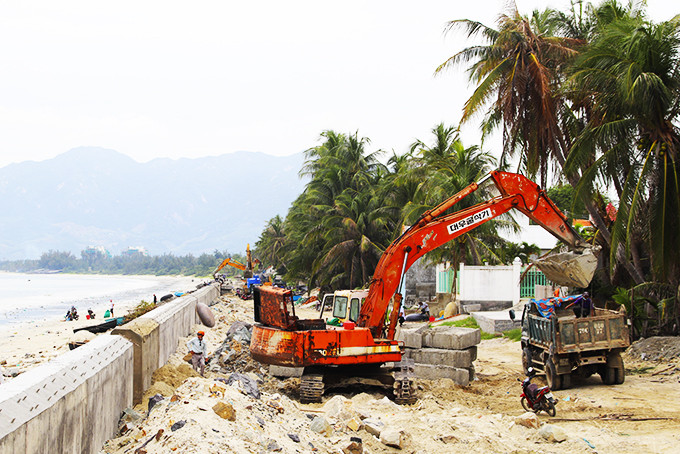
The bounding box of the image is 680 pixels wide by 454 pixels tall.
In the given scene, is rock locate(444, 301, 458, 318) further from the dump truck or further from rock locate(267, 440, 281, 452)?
rock locate(267, 440, 281, 452)

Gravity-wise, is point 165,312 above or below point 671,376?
above

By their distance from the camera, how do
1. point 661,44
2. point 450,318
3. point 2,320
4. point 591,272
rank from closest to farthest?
point 591,272, point 661,44, point 450,318, point 2,320

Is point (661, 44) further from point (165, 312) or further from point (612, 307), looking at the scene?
point (165, 312)

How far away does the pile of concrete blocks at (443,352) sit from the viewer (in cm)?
1322

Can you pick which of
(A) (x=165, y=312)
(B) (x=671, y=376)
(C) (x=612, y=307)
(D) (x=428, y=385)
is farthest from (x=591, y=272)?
(A) (x=165, y=312)

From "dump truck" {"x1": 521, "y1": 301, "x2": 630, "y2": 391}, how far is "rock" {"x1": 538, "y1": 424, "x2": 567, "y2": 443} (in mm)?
3343

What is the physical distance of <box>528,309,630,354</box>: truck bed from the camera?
11602 mm

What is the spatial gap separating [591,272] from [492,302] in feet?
43.7

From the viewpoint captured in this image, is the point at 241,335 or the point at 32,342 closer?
the point at 241,335

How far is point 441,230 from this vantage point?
12.5 m

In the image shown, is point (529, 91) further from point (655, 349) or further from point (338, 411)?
point (338, 411)

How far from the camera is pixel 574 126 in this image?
20062mm

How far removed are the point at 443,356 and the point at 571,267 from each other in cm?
330

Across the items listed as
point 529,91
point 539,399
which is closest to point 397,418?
point 539,399
